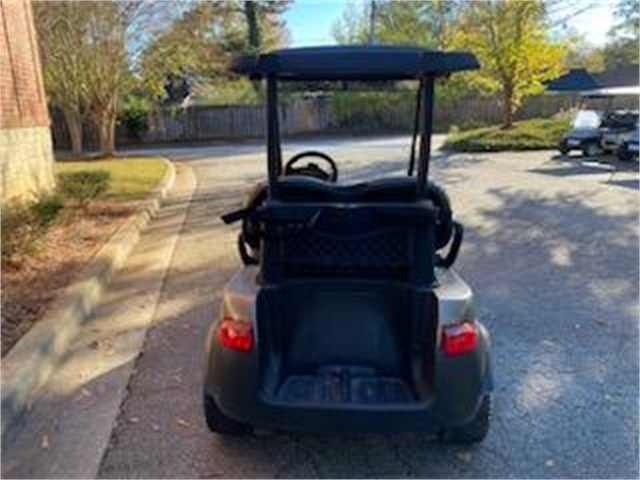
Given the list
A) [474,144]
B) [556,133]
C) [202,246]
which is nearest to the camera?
[202,246]

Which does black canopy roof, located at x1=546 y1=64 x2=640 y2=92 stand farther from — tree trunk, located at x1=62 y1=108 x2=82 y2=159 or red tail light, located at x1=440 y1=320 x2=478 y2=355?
red tail light, located at x1=440 y1=320 x2=478 y2=355

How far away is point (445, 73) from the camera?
314 centimetres

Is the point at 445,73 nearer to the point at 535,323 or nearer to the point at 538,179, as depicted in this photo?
the point at 535,323

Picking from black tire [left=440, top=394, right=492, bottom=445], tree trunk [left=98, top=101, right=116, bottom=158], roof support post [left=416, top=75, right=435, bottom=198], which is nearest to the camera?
black tire [left=440, top=394, right=492, bottom=445]

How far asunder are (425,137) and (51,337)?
273cm

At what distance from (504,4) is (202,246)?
55.3 ft

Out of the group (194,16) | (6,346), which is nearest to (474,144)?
(194,16)

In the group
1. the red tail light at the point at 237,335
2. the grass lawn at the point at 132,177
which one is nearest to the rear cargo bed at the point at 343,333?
the red tail light at the point at 237,335

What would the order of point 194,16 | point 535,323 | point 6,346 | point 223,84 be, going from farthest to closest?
point 223,84
point 194,16
point 535,323
point 6,346

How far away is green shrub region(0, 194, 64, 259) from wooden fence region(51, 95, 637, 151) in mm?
21372

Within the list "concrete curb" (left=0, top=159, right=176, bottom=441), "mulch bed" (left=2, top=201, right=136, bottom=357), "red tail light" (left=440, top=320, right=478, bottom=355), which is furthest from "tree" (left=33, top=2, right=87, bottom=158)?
"red tail light" (left=440, top=320, right=478, bottom=355)

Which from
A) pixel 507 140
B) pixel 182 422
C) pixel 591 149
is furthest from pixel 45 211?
pixel 507 140

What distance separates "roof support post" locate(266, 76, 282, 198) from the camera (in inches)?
132

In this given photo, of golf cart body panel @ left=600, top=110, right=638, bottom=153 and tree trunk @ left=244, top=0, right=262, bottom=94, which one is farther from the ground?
tree trunk @ left=244, top=0, right=262, bottom=94
